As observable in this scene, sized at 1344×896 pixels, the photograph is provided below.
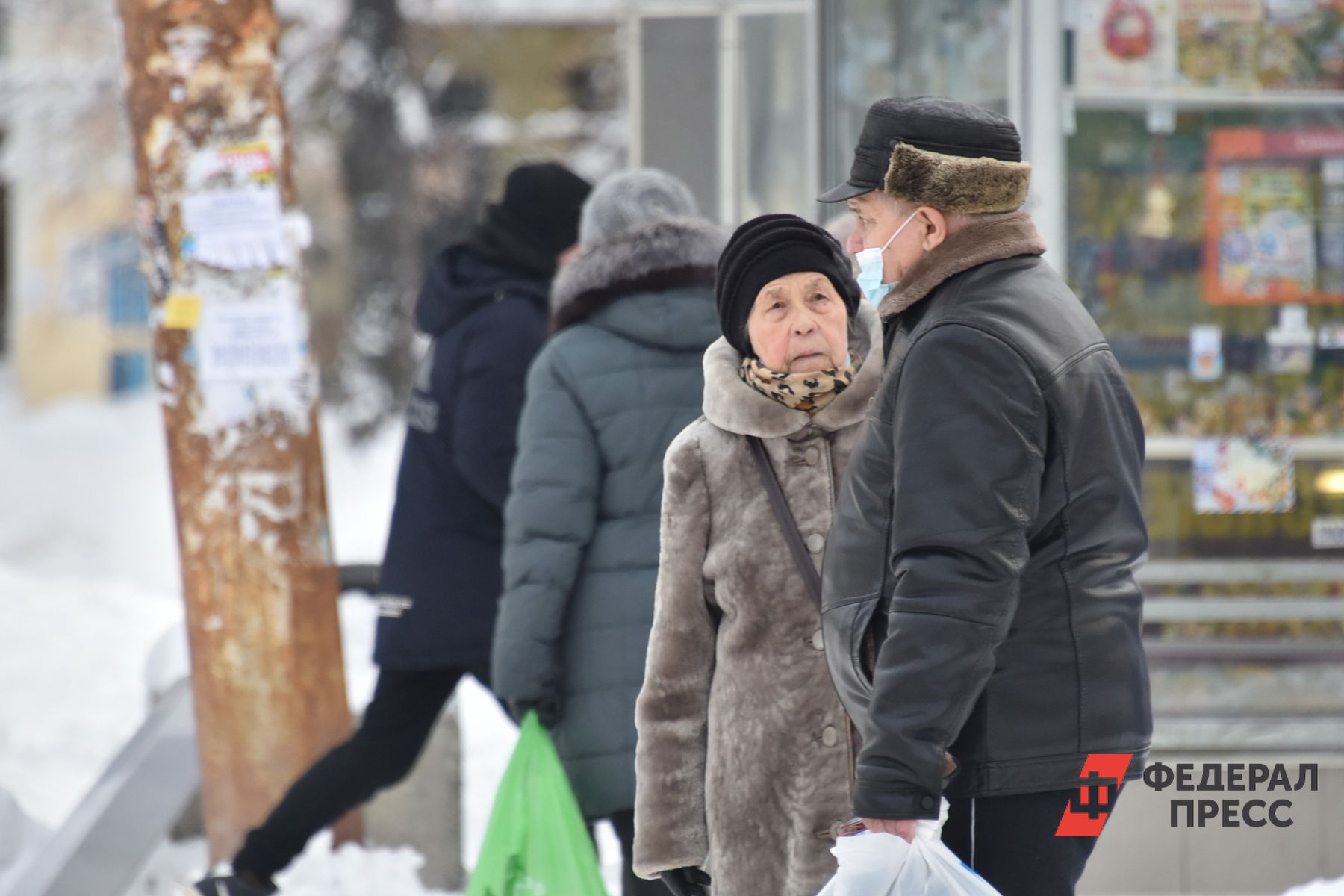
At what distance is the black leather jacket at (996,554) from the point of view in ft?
6.68

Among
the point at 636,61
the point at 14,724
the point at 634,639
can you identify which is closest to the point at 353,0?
the point at 636,61

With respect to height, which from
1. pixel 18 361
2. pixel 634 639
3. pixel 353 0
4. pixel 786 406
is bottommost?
pixel 18 361

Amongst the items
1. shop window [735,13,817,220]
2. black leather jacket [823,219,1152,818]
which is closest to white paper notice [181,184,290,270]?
shop window [735,13,817,220]

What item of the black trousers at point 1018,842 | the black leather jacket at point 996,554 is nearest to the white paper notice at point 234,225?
the black leather jacket at point 996,554

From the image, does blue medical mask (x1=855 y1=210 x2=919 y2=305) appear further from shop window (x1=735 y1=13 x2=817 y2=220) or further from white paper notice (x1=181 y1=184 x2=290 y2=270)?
shop window (x1=735 y1=13 x2=817 y2=220)

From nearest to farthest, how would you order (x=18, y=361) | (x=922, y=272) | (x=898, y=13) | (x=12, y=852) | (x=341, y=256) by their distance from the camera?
1. (x=922, y=272)
2. (x=12, y=852)
3. (x=898, y=13)
4. (x=18, y=361)
5. (x=341, y=256)

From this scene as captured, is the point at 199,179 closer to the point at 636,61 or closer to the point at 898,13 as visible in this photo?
the point at 898,13

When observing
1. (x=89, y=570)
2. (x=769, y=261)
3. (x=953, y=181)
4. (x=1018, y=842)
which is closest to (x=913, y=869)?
(x=1018, y=842)

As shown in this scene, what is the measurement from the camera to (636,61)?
7.10 meters

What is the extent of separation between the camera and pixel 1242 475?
182 inches

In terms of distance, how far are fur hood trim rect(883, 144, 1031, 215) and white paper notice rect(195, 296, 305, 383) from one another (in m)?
2.68

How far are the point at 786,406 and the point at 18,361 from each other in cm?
2329

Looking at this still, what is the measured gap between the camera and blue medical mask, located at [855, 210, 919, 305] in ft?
7.43

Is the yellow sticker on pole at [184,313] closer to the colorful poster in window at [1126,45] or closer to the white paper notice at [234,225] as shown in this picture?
the white paper notice at [234,225]
